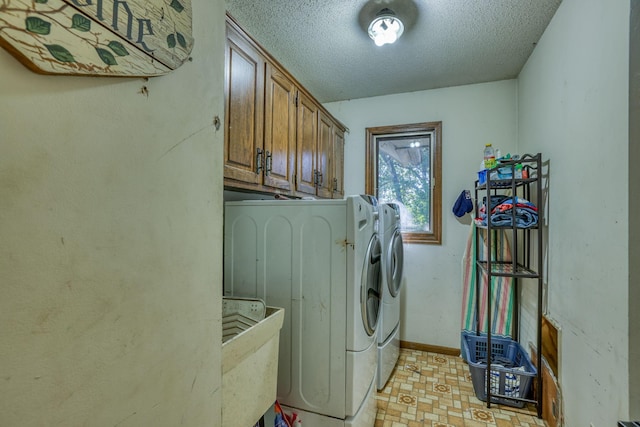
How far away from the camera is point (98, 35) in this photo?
416 millimetres

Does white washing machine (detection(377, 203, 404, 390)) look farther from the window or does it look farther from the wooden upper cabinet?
the wooden upper cabinet

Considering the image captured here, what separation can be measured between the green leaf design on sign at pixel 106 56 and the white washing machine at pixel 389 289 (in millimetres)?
1601

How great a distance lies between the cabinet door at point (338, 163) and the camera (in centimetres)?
277

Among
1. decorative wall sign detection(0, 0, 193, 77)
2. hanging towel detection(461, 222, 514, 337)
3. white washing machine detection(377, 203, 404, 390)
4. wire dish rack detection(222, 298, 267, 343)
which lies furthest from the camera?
hanging towel detection(461, 222, 514, 337)

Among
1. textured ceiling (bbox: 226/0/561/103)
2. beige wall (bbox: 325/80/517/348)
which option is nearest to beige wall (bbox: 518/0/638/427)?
textured ceiling (bbox: 226/0/561/103)

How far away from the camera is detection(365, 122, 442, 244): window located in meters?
2.73

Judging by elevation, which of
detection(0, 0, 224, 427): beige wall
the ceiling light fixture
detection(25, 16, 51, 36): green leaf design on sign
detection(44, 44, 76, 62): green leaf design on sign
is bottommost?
detection(0, 0, 224, 427): beige wall

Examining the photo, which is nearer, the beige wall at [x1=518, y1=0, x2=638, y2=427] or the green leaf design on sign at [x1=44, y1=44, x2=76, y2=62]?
the green leaf design on sign at [x1=44, y1=44, x2=76, y2=62]

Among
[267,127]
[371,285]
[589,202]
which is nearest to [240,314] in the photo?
[371,285]

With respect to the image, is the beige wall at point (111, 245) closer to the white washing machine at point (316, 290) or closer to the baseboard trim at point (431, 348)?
the white washing machine at point (316, 290)

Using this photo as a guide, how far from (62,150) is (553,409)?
7.94 ft

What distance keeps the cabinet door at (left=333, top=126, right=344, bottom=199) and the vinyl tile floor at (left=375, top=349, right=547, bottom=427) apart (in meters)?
1.64

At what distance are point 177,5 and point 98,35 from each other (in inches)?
8.0
